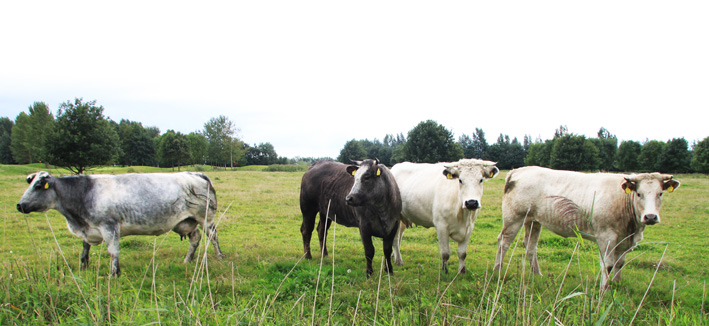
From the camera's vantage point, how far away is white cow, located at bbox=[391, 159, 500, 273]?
249 inches

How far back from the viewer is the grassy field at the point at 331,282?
114 inches

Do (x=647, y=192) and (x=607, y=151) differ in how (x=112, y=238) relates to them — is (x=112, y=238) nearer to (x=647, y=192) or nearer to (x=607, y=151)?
(x=647, y=192)

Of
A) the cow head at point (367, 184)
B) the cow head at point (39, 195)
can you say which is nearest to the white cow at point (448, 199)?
the cow head at point (367, 184)

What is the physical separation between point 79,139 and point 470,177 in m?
31.9

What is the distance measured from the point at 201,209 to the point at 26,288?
4127 mm

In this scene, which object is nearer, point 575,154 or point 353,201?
point 353,201

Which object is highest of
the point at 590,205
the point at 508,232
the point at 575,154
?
the point at 575,154

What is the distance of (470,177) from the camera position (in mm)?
6316

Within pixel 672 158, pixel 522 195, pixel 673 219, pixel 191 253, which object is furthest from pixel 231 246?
pixel 672 158

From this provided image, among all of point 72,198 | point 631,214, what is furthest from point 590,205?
point 72,198

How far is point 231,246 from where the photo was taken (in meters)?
9.01

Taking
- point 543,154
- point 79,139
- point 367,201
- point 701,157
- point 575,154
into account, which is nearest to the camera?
point 367,201

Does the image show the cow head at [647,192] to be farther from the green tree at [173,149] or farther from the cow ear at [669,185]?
the green tree at [173,149]

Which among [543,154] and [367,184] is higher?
[543,154]
